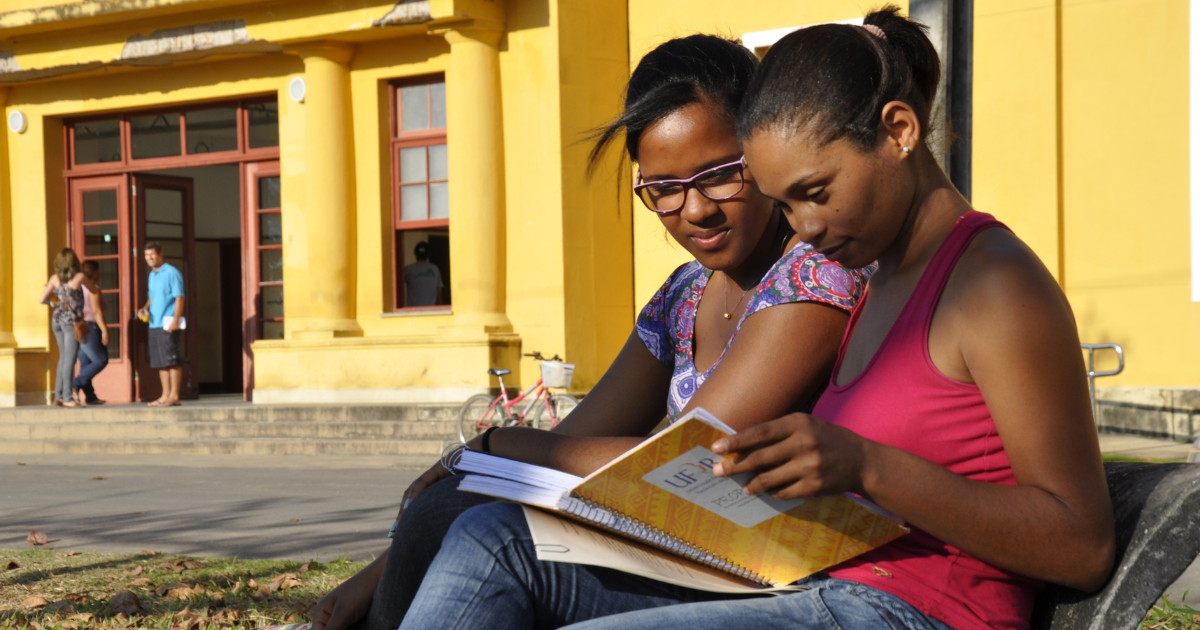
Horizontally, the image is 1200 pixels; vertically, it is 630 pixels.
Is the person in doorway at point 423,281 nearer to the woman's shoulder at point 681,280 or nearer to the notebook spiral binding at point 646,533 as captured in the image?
the woman's shoulder at point 681,280

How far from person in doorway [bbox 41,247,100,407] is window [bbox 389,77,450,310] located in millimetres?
3576

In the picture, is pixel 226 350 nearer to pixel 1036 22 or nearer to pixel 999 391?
pixel 1036 22

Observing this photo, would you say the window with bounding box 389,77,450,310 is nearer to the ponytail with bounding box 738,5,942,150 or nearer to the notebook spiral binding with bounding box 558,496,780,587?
the ponytail with bounding box 738,5,942,150

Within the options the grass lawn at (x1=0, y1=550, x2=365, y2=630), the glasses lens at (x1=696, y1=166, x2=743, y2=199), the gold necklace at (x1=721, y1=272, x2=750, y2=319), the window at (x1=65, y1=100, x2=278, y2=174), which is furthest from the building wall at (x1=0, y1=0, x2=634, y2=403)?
the glasses lens at (x1=696, y1=166, x2=743, y2=199)

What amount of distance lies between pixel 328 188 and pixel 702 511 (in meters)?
11.4

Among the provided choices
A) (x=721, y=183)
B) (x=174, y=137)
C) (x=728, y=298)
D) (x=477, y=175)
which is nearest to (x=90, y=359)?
(x=174, y=137)

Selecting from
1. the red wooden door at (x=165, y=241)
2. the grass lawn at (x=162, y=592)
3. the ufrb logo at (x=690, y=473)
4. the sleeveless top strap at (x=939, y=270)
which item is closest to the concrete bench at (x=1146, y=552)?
the sleeveless top strap at (x=939, y=270)

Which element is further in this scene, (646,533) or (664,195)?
(664,195)

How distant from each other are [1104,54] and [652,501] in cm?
1029

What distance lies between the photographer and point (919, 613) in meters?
1.57

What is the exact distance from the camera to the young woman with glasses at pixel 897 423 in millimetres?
1476

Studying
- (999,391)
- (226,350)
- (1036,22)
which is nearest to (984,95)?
(1036,22)

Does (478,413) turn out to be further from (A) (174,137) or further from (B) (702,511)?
(B) (702,511)

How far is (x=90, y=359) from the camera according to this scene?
1309 centimetres
